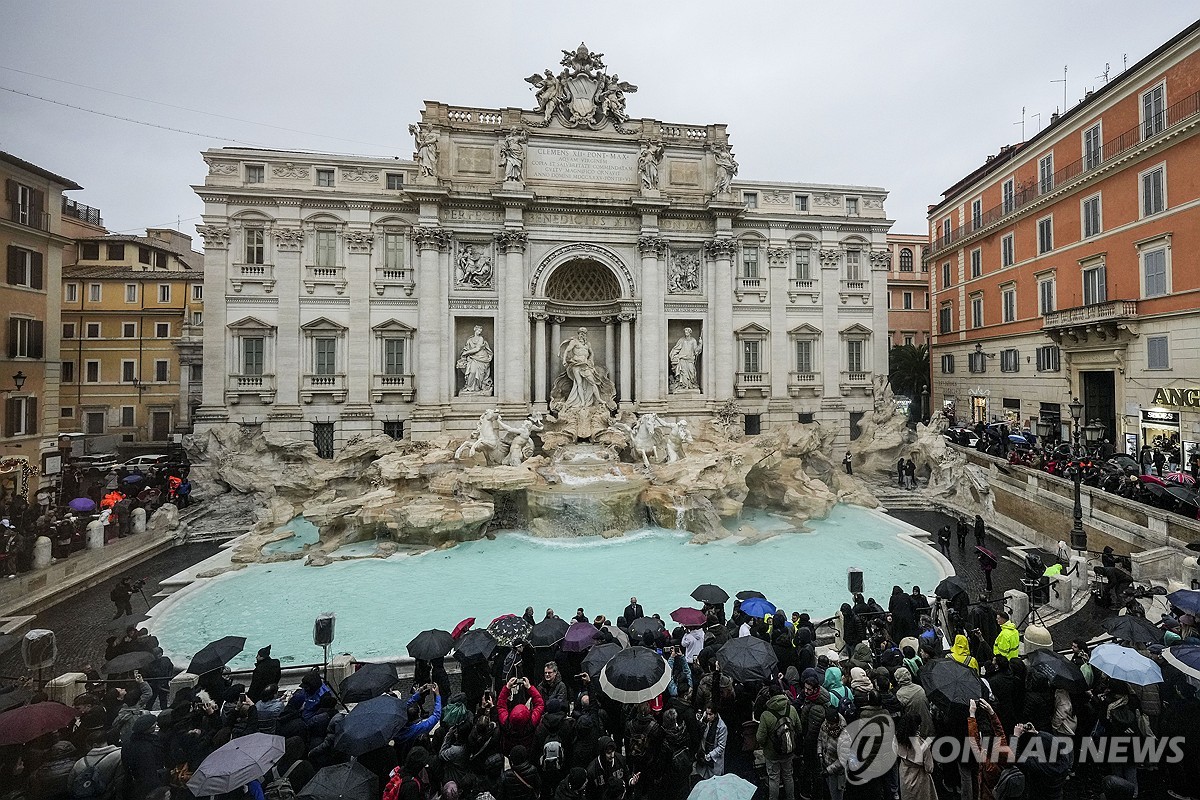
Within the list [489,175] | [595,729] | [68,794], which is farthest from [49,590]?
[489,175]

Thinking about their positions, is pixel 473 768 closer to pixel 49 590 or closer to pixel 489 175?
pixel 49 590

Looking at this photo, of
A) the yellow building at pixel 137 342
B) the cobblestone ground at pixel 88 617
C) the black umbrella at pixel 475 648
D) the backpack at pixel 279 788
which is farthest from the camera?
the yellow building at pixel 137 342

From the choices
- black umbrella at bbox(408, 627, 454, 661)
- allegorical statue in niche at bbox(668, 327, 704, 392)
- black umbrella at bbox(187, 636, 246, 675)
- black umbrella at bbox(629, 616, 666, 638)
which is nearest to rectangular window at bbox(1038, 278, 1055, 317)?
allegorical statue in niche at bbox(668, 327, 704, 392)

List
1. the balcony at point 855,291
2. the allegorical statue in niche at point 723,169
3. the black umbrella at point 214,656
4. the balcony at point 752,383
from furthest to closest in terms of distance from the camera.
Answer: the balcony at point 855,291, the balcony at point 752,383, the allegorical statue in niche at point 723,169, the black umbrella at point 214,656

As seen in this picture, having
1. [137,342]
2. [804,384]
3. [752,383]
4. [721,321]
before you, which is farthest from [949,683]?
[137,342]

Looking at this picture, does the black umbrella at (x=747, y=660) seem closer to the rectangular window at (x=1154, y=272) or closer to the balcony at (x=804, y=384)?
the balcony at (x=804, y=384)

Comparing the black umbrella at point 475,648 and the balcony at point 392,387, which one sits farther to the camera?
the balcony at point 392,387

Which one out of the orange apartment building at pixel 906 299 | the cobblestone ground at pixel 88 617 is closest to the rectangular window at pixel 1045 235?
the orange apartment building at pixel 906 299

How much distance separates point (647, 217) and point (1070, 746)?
22848mm

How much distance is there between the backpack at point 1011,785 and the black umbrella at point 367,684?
6159mm

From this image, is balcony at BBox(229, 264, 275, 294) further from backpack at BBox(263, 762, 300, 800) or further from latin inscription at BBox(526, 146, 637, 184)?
backpack at BBox(263, 762, 300, 800)

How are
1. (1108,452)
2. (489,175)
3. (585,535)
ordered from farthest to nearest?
1. (489,175)
2. (1108,452)
3. (585,535)

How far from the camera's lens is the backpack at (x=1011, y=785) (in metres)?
4.32

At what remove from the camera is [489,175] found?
77.4 ft
